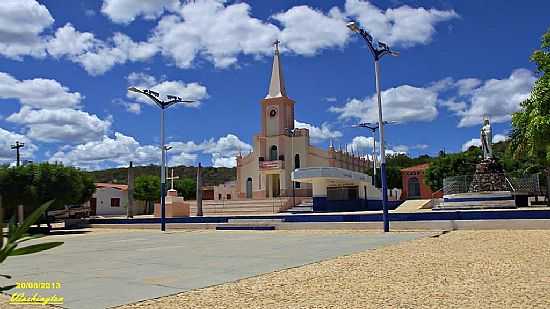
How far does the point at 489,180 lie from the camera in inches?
1184

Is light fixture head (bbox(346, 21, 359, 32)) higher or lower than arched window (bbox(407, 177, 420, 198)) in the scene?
higher

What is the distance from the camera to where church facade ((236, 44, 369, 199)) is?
5297cm

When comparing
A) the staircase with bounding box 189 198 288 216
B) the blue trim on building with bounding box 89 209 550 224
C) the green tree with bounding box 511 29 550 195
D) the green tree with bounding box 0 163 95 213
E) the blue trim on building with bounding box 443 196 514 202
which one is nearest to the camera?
the green tree with bounding box 511 29 550 195

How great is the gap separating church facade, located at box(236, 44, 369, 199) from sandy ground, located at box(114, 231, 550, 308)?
41.0 meters

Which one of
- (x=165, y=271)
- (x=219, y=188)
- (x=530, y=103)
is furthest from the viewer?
(x=219, y=188)

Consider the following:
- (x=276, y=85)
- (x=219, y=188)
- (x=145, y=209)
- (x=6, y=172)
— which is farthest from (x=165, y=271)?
(x=145, y=209)

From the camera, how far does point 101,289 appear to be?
27.2 feet

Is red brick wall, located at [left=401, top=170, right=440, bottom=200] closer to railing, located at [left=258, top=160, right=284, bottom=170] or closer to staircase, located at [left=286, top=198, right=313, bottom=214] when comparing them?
railing, located at [left=258, top=160, right=284, bottom=170]

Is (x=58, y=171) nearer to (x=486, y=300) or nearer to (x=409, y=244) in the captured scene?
(x=409, y=244)

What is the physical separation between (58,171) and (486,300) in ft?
95.3

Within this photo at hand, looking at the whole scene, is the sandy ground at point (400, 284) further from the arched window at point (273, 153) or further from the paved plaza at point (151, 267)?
the arched window at point (273, 153)

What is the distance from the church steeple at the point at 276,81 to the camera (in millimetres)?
54906

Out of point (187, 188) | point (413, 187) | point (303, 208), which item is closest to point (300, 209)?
point (303, 208)

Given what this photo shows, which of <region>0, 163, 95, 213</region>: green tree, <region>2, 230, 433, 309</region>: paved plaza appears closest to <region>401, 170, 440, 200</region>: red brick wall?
<region>0, 163, 95, 213</region>: green tree
